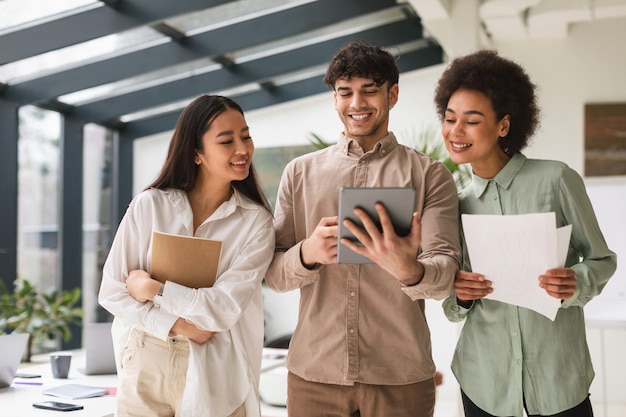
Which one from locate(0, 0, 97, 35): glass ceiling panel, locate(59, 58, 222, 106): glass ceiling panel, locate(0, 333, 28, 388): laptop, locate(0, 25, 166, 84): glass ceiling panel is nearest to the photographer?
locate(0, 333, 28, 388): laptop

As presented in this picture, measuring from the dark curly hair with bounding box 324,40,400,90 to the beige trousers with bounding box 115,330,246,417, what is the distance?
0.88 metres

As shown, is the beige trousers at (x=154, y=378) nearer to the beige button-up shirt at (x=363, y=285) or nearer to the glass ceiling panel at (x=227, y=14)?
the beige button-up shirt at (x=363, y=285)

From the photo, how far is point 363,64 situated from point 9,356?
1.95m

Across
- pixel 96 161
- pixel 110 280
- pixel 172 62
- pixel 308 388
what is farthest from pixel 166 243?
pixel 96 161

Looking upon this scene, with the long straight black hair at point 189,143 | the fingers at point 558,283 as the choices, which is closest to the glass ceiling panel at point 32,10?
the long straight black hair at point 189,143

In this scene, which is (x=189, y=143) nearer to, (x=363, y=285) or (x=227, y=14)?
(x=363, y=285)

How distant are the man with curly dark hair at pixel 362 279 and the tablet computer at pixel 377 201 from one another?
0.11 metres

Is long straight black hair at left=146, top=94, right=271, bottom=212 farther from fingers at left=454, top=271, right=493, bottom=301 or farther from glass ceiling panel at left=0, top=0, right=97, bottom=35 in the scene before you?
glass ceiling panel at left=0, top=0, right=97, bottom=35

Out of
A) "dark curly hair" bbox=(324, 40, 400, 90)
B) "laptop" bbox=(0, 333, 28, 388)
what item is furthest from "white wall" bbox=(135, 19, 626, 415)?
"dark curly hair" bbox=(324, 40, 400, 90)

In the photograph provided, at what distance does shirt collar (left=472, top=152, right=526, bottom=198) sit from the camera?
227 cm

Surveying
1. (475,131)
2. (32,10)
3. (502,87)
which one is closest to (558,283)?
(475,131)

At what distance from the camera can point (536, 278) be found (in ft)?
6.82

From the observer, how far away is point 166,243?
7.22 ft

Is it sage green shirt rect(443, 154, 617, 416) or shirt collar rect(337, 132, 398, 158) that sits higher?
shirt collar rect(337, 132, 398, 158)
